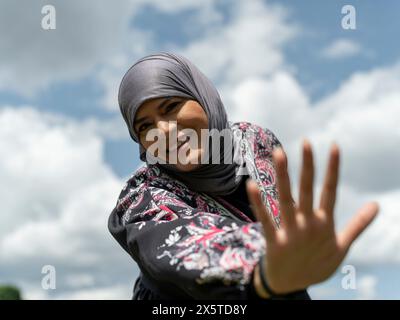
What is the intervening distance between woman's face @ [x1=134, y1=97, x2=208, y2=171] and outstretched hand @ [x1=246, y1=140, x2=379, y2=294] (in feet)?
3.53

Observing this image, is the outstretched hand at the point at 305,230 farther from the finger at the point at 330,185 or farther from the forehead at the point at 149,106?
the forehead at the point at 149,106

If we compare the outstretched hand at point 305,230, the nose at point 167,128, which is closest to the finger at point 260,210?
the outstretched hand at point 305,230

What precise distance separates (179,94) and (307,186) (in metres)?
1.24

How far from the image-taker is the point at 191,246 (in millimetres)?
2043

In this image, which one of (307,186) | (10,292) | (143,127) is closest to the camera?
(307,186)

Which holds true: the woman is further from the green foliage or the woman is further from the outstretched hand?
the green foliage

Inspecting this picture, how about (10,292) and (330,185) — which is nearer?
(330,185)

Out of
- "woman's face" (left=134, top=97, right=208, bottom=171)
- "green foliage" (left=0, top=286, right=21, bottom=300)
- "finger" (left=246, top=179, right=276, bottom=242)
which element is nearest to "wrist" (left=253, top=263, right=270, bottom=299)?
"finger" (left=246, top=179, right=276, bottom=242)

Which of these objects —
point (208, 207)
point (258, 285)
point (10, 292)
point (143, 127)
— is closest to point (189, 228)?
point (258, 285)

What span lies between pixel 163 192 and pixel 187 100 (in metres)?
0.46

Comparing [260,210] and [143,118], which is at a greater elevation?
[143,118]

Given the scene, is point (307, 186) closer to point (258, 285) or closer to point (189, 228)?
point (258, 285)
